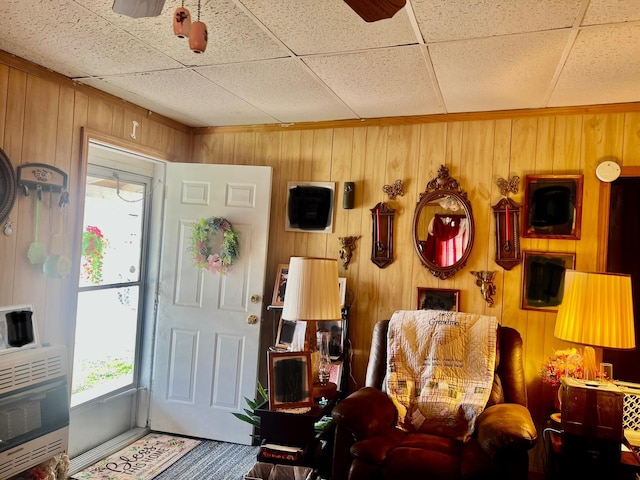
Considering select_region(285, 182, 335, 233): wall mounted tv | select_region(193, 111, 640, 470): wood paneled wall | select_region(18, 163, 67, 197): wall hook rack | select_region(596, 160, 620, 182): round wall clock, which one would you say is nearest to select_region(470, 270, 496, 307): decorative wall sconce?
select_region(193, 111, 640, 470): wood paneled wall

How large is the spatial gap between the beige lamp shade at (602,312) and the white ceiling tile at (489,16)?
1.19 m

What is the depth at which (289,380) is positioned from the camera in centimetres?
245

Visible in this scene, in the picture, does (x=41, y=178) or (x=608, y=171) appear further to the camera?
(x=608, y=171)

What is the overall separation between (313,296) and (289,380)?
1.52 ft

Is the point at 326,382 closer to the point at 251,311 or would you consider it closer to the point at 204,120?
the point at 251,311

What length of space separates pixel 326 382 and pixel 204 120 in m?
2.17

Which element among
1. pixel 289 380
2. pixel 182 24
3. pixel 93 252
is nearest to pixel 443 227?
pixel 289 380

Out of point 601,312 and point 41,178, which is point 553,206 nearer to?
point 601,312

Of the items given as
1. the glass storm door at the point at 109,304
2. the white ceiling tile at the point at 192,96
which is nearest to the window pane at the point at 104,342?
the glass storm door at the point at 109,304

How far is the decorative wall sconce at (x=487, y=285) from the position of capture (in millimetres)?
2971

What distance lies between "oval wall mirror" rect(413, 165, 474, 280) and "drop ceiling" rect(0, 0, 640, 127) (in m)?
0.52

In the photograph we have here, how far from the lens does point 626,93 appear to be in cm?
256

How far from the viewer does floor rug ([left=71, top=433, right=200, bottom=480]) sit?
2.81m

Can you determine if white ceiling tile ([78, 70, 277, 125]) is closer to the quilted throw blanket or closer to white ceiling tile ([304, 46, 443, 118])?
white ceiling tile ([304, 46, 443, 118])
